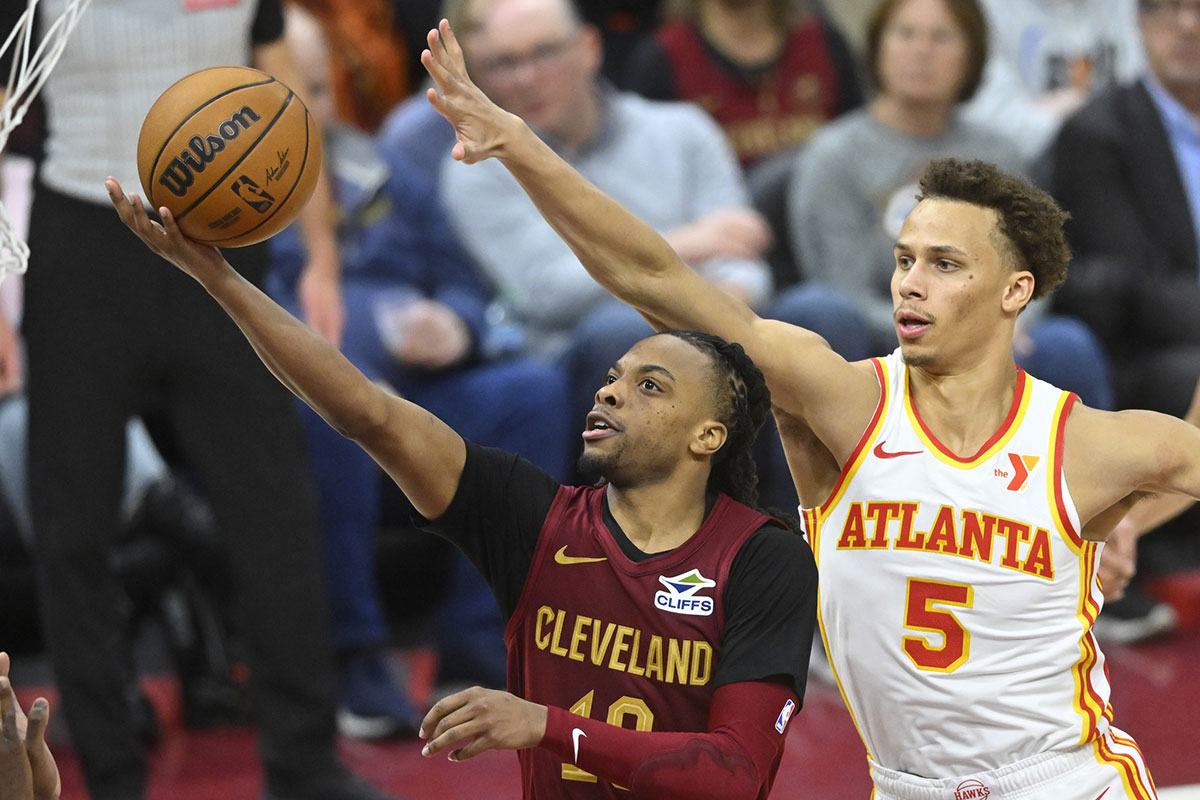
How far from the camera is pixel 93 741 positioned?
13.5 ft

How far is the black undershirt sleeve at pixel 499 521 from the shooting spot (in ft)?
9.73

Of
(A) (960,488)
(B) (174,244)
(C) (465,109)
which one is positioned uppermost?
(C) (465,109)

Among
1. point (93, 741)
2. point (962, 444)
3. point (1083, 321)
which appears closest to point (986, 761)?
point (962, 444)

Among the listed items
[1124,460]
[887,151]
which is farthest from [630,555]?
[887,151]

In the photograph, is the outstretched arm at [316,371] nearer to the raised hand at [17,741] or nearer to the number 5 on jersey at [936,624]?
the raised hand at [17,741]

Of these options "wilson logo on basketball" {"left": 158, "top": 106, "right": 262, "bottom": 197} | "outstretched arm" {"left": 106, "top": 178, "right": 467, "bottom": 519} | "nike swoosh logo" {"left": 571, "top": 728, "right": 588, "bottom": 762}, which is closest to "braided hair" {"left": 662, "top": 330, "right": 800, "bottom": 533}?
"outstretched arm" {"left": 106, "top": 178, "right": 467, "bottom": 519}

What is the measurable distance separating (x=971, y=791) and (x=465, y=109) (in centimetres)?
163

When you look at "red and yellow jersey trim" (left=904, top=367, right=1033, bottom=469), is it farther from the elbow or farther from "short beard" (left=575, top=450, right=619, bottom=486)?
the elbow

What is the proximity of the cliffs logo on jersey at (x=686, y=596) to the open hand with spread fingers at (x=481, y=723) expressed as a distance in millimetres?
379

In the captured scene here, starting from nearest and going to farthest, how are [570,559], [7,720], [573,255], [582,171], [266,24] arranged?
[7,720], [570,559], [266,24], [573,255], [582,171]

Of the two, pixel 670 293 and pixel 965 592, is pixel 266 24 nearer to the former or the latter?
pixel 670 293

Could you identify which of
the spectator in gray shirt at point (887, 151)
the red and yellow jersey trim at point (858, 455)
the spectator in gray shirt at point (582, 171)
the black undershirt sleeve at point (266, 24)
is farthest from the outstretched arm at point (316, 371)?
the spectator in gray shirt at point (887, 151)

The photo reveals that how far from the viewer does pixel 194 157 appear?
2.96 metres

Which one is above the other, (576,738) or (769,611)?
(769,611)
